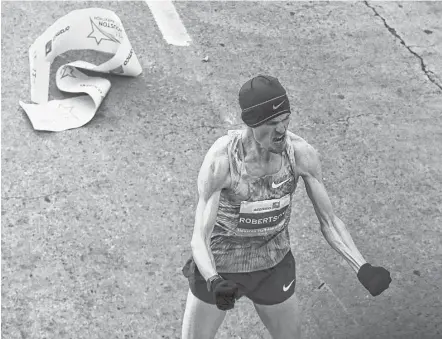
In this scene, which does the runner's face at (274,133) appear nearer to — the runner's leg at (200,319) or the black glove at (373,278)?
the black glove at (373,278)

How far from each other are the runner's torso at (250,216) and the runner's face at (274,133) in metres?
0.21

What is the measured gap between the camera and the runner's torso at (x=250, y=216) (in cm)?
529

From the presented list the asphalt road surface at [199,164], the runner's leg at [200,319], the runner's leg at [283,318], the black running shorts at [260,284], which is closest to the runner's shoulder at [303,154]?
the black running shorts at [260,284]

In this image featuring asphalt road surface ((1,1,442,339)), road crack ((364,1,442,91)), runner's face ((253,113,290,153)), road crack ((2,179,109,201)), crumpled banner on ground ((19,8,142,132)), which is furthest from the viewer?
road crack ((364,1,442,91))

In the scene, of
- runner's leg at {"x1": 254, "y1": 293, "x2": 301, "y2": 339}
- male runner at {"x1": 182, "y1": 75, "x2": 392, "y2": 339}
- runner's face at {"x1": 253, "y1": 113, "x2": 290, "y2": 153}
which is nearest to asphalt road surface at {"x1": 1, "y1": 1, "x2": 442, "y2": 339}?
runner's leg at {"x1": 254, "y1": 293, "x2": 301, "y2": 339}

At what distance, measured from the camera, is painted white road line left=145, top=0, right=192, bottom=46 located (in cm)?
968

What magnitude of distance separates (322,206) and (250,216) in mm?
443

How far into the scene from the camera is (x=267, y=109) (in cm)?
495

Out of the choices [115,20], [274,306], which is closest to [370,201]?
[274,306]

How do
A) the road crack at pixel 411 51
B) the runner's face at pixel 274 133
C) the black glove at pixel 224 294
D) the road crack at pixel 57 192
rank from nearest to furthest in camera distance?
the black glove at pixel 224 294, the runner's face at pixel 274 133, the road crack at pixel 57 192, the road crack at pixel 411 51

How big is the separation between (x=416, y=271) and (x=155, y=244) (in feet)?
6.70

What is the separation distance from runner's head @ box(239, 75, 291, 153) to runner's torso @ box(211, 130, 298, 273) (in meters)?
0.26

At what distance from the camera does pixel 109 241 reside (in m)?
7.25

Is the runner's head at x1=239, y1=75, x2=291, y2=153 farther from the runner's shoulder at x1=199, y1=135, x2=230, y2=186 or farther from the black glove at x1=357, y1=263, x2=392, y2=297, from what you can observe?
the black glove at x1=357, y1=263, x2=392, y2=297
